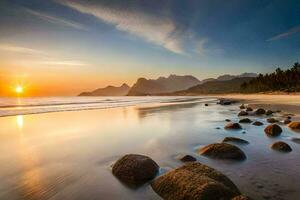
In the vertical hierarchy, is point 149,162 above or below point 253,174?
above

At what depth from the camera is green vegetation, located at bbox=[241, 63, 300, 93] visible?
9389cm

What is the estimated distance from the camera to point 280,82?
333 ft

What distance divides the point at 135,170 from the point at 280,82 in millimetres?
111180

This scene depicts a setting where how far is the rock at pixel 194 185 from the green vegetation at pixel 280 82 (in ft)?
314

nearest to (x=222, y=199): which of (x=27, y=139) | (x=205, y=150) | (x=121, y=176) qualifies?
(x=121, y=176)

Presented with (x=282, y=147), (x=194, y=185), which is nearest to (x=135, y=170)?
(x=194, y=185)

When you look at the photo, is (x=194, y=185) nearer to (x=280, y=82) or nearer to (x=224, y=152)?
(x=224, y=152)

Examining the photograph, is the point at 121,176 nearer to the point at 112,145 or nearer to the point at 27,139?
the point at 112,145

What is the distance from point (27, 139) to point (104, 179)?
8.95 metres

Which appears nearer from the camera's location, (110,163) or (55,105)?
(110,163)

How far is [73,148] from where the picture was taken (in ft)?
37.1

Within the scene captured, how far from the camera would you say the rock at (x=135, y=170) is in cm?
696

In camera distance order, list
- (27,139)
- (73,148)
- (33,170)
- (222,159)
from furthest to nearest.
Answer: (27,139) → (73,148) → (222,159) → (33,170)

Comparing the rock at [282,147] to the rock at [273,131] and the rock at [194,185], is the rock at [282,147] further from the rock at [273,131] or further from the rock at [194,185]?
the rock at [194,185]
